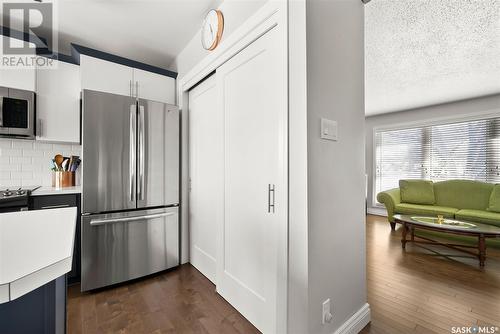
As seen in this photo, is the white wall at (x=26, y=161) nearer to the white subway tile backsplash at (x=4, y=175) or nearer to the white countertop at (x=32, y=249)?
the white subway tile backsplash at (x=4, y=175)

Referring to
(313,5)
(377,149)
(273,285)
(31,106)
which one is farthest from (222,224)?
(377,149)

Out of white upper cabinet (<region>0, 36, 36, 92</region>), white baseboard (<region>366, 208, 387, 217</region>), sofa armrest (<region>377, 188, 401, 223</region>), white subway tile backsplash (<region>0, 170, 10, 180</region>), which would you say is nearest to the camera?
white upper cabinet (<region>0, 36, 36, 92</region>)

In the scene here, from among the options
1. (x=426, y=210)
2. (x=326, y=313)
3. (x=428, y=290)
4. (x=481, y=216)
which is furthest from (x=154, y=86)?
(x=481, y=216)

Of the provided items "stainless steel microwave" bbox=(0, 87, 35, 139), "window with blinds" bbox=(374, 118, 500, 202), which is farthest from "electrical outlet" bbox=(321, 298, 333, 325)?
"window with blinds" bbox=(374, 118, 500, 202)

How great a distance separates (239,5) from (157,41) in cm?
140

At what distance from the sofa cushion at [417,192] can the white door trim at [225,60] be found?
4.42 m

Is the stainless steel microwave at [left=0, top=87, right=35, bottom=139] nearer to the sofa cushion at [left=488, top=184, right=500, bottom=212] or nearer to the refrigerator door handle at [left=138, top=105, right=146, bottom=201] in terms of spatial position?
the refrigerator door handle at [left=138, top=105, right=146, bottom=201]

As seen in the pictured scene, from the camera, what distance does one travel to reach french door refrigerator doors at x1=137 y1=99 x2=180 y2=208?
2.22m

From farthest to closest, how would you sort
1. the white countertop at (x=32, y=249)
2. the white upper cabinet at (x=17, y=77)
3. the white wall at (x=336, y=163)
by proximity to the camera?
the white upper cabinet at (x=17, y=77)
the white wall at (x=336, y=163)
the white countertop at (x=32, y=249)

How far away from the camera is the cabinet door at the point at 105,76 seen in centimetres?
219

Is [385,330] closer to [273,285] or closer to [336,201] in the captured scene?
[273,285]

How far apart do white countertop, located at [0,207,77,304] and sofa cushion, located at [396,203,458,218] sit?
16.1 ft

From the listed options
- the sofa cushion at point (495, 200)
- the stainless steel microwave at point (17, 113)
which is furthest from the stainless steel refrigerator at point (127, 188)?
the sofa cushion at point (495, 200)

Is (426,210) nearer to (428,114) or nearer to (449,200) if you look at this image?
(449,200)
